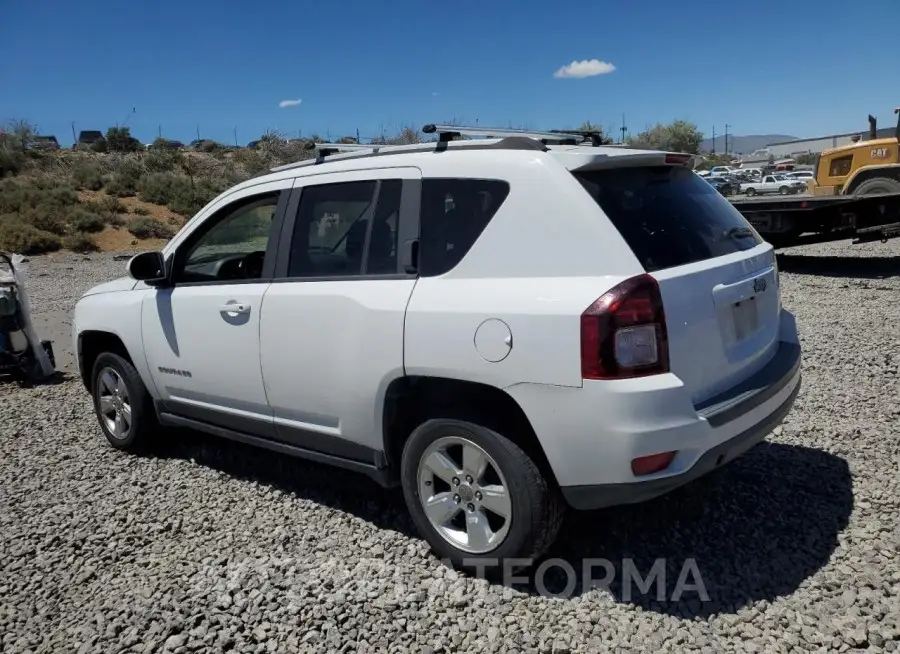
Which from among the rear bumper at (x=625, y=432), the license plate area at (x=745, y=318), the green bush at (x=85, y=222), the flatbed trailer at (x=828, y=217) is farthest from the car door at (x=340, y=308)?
the green bush at (x=85, y=222)

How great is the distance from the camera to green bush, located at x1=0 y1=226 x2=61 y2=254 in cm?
2284

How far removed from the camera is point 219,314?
4242 mm

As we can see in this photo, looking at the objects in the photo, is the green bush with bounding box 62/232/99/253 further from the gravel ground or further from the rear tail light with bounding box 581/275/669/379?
the rear tail light with bounding box 581/275/669/379

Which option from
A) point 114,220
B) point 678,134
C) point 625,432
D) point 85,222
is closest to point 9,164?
point 114,220

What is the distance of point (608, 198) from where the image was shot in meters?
3.14

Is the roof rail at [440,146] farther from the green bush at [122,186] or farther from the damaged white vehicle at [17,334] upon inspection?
the green bush at [122,186]

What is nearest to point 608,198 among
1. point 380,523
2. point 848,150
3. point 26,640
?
point 380,523

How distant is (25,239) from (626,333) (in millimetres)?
24797

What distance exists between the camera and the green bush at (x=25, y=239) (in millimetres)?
22844

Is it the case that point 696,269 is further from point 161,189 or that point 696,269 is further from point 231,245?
point 161,189

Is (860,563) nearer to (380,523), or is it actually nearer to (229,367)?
(380,523)

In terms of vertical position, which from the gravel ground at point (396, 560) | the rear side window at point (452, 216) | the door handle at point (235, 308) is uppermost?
the rear side window at point (452, 216)

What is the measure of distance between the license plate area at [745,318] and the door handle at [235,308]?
2.49 meters

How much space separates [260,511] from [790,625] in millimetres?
2763
